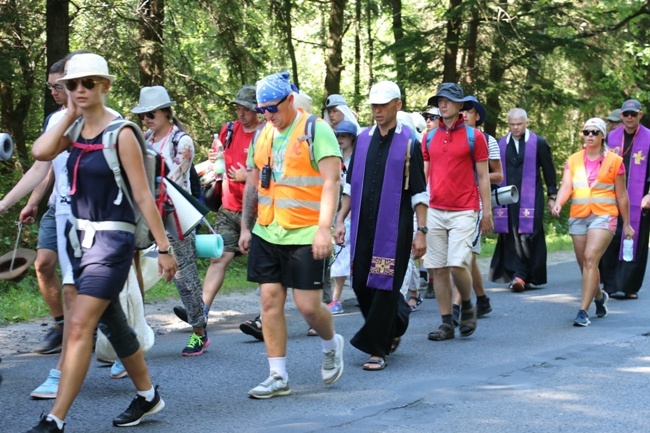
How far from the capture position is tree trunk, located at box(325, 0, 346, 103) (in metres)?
22.4

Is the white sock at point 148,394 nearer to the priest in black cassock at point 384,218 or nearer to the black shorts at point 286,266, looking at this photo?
the black shorts at point 286,266

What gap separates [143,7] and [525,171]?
783 centimetres

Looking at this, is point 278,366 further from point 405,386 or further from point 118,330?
point 118,330

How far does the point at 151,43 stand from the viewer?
58.9 ft

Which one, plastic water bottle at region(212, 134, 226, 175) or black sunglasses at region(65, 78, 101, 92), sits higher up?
black sunglasses at region(65, 78, 101, 92)

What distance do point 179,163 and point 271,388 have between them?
2.23 meters

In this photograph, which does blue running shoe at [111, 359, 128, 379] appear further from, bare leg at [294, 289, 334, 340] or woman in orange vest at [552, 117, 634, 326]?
woman in orange vest at [552, 117, 634, 326]

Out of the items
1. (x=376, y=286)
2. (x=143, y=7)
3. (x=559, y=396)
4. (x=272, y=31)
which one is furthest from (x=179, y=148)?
(x=272, y=31)

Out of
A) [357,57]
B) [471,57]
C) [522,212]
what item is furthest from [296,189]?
[357,57]

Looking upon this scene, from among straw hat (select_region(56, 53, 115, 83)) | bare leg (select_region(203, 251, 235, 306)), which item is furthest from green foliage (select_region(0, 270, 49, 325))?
straw hat (select_region(56, 53, 115, 83))

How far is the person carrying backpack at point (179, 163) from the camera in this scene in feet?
26.4

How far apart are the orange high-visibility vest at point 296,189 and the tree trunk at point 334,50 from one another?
1583 cm

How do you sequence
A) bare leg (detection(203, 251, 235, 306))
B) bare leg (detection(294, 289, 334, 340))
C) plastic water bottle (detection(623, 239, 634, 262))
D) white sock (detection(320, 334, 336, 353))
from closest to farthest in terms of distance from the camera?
bare leg (detection(294, 289, 334, 340))
white sock (detection(320, 334, 336, 353))
bare leg (detection(203, 251, 235, 306))
plastic water bottle (detection(623, 239, 634, 262))

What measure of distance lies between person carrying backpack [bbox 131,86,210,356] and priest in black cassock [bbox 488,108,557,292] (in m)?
6.02
